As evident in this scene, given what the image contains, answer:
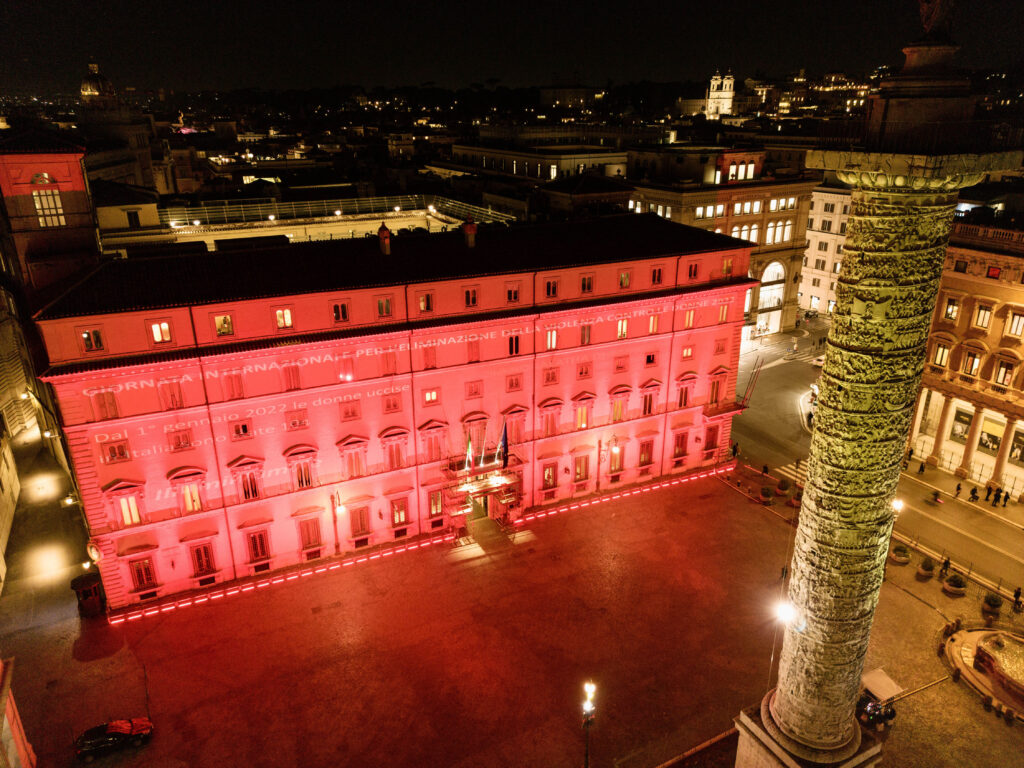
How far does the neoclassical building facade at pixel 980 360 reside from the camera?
41.1m

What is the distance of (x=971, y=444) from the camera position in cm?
4503

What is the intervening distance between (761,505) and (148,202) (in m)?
51.4

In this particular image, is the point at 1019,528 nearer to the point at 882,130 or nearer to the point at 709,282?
the point at 709,282

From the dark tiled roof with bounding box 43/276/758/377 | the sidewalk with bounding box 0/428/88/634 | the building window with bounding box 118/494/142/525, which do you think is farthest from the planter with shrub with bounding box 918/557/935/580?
the sidewalk with bounding box 0/428/88/634

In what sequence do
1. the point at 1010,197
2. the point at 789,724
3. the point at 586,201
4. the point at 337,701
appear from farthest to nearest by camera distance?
the point at 586,201
the point at 1010,197
the point at 337,701
the point at 789,724

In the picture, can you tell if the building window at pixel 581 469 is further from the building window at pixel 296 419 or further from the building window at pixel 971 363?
the building window at pixel 971 363

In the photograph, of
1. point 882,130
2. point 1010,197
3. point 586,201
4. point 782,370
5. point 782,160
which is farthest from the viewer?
point 782,160

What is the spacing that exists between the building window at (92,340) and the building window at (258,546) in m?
12.5

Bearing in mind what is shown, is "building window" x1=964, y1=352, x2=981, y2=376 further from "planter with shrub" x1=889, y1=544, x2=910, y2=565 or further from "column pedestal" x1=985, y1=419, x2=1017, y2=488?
"planter with shrub" x1=889, y1=544, x2=910, y2=565

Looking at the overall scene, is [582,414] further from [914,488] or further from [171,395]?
[171,395]

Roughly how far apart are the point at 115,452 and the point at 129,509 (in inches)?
122

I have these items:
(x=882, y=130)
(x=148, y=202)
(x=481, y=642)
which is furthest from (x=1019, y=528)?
(x=148, y=202)

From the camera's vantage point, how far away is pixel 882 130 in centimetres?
1381

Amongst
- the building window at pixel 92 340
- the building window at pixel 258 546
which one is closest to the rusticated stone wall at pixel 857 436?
the building window at pixel 258 546
